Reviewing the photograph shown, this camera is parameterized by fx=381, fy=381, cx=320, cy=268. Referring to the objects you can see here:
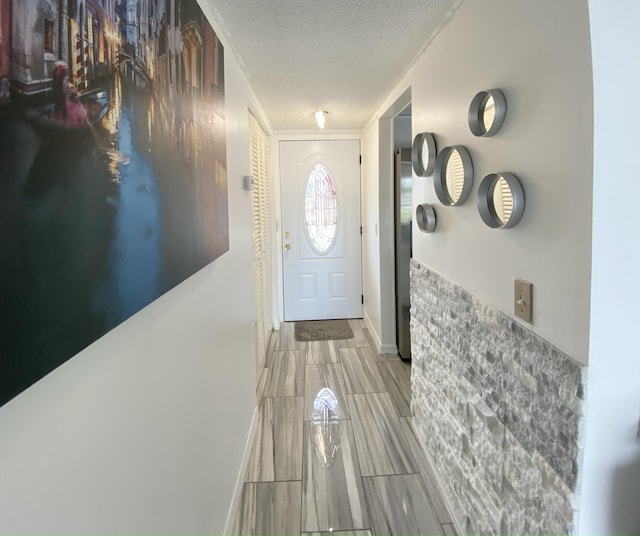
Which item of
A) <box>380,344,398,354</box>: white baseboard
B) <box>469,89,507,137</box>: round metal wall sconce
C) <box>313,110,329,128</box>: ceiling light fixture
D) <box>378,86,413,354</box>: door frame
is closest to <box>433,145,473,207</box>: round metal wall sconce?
<box>469,89,507,137</box>: round metal wall sconce

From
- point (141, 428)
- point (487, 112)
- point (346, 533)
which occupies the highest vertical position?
point (487, 112)

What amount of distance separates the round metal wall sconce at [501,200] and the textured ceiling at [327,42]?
0.78 m

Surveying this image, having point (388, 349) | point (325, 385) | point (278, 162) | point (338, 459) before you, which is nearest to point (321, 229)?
point (278, 162)

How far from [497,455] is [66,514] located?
1212 millimetres

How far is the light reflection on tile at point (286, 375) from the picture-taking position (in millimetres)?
2846

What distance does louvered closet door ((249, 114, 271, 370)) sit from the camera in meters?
2.89

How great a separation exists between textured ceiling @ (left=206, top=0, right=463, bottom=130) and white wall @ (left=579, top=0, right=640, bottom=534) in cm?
84

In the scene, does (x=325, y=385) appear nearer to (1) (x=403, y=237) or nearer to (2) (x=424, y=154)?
(1) (x=403, y=237)

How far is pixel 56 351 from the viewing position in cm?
52

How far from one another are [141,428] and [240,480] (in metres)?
1.20

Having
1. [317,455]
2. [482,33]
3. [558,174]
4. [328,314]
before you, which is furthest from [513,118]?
[328,314]

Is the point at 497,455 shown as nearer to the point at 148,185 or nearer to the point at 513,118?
the point at 513,118

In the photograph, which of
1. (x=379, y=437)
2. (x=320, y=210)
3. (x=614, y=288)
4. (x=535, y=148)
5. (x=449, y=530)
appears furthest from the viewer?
(x=320, y=210)

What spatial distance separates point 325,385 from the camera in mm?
2926
